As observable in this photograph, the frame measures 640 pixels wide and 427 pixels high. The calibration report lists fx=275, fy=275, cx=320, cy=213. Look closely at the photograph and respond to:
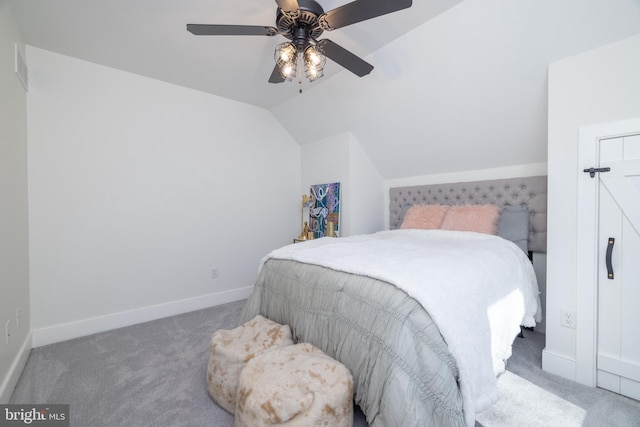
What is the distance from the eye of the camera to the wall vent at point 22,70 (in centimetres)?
205

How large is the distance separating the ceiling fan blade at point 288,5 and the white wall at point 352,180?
2172mm

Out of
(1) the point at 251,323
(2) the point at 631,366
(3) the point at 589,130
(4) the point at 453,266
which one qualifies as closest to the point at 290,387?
(1) the point at 251,323

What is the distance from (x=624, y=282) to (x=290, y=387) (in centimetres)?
205

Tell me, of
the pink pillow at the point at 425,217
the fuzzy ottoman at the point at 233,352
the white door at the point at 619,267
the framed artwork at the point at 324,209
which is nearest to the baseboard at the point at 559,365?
the white door at the point at 619,267

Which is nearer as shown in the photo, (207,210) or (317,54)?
(317,54)

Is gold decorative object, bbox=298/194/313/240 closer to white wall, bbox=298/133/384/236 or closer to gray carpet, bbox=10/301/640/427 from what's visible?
white wall, bbox=298/133/384/236

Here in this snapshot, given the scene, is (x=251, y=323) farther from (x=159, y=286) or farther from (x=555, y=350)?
(x=555, y=350)

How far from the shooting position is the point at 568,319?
6.05 ft

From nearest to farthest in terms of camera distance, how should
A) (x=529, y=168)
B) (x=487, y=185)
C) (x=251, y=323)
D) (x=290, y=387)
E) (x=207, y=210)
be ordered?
(x=290, y=387)
(x=251, y=323)
(x=529, y=168)
(x=487, y=185)
(x=207, y=210)

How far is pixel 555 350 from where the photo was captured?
1.89 m

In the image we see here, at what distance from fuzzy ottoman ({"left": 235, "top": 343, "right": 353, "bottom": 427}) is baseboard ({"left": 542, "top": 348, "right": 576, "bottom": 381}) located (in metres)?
1.56

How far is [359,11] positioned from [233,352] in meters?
1.96

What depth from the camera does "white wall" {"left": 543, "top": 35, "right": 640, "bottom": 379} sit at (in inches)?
64.7

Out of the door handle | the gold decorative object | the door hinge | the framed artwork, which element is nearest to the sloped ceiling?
the door hinge
